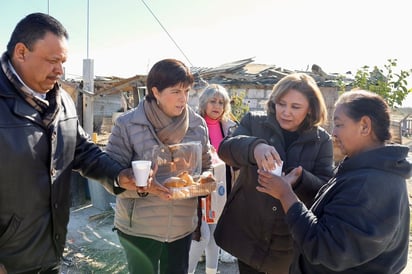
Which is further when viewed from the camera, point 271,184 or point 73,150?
point 73,150

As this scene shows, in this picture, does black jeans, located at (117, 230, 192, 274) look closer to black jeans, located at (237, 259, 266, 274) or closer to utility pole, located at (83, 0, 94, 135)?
black jeans, located at (237, 259, 266, 274)

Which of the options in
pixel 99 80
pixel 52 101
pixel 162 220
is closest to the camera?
pixel 52 101

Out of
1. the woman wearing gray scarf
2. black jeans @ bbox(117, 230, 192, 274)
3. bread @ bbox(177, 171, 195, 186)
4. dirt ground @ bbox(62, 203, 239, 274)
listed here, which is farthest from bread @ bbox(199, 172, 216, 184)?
dirt ground @ bbox(62, 203, 239, 274)

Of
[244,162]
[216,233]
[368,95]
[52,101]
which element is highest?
[368,95]

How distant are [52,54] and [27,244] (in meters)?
0.98

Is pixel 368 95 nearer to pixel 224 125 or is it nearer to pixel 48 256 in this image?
pixel 48 256

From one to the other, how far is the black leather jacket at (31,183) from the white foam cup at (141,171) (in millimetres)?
384

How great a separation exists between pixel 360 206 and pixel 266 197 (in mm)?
847

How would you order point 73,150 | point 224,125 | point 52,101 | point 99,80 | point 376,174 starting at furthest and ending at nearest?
point 99,80, point 224,125, point 73,150, point 52,101, point 376,174

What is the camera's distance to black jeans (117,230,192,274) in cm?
255

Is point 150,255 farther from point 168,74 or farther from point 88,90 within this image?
point 88,90

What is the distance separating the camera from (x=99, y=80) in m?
12.6

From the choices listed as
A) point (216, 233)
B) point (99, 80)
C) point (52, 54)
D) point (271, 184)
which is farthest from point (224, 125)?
point (99, 80)

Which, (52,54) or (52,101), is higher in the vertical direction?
(52,54)
